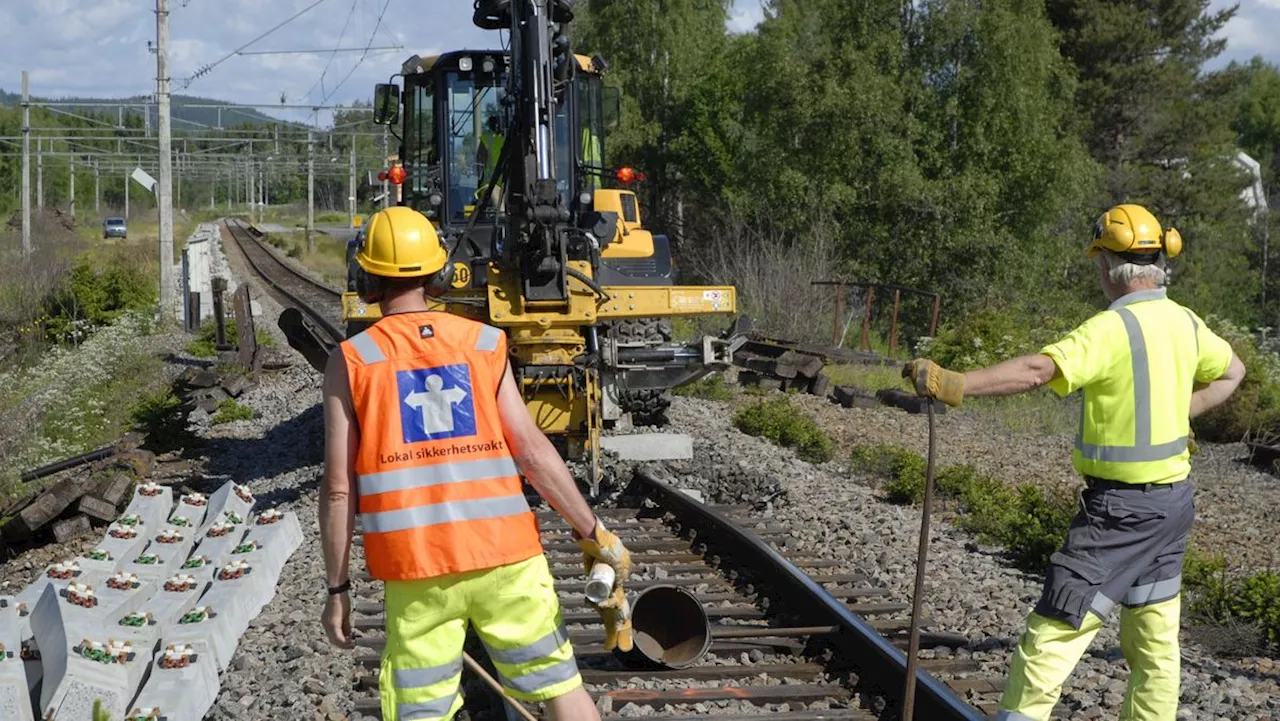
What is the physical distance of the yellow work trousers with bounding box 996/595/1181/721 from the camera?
164 inches

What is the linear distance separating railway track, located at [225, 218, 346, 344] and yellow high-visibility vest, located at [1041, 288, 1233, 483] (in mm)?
9702

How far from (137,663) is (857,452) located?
7.03m

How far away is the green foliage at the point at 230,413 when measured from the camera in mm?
14883

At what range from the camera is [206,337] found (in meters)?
22.4

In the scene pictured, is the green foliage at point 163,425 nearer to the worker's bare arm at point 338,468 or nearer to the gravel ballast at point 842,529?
the gravel ballast at point 842,529

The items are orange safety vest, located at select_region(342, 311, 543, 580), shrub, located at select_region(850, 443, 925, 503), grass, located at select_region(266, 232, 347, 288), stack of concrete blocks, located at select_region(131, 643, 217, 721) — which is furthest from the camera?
grass, located at select_region(266, 232, 347, 288)

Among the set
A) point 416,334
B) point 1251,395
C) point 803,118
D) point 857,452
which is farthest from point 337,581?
point 803,118

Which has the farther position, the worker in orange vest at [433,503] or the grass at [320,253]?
the grass at [320,253]

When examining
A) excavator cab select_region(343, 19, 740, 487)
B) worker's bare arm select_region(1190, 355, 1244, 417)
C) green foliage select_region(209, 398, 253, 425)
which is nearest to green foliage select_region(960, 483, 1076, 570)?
excavator cab select_region(343, 19, 740, 487)

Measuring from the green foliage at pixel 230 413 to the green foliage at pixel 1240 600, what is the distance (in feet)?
35.3

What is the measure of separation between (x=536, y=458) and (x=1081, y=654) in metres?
1.91

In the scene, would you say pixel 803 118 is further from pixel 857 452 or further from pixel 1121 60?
pixel 857 452

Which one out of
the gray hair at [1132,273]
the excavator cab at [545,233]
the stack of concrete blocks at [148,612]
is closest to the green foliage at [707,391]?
the excavator cab at [545,233]

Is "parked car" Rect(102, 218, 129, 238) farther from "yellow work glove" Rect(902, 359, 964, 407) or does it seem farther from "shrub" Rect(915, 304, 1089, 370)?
"yellow work glove" Rect(902, 359, 964, 407)
